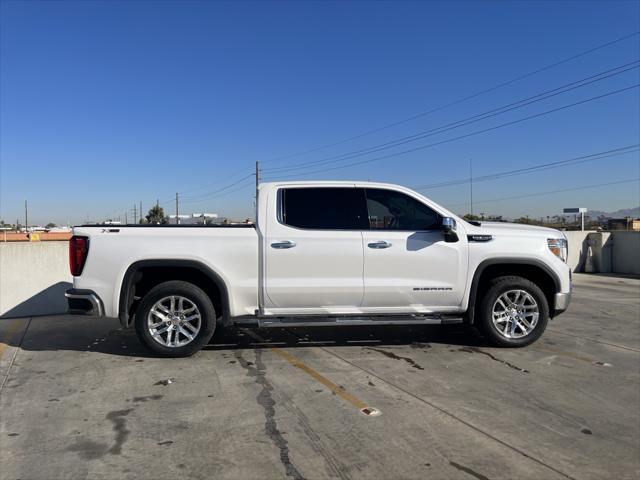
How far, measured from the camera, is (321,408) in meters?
4.37

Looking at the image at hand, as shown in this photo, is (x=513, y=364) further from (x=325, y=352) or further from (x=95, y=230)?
(x=95, y=230)

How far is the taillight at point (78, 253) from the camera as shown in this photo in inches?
226

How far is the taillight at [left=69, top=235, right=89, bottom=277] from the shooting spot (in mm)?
5746

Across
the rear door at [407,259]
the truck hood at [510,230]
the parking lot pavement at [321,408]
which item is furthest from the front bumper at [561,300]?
the rear door at [407,259]

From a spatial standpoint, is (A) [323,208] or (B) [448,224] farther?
(A) [323,208]

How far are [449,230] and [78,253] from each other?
4288 millimetres

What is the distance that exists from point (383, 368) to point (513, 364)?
4.97 feet

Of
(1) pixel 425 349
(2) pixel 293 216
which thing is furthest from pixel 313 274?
(1) pixel 425 349

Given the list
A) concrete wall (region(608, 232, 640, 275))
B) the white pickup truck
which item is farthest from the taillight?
concrete wall (region(608, 232, 640, 275))

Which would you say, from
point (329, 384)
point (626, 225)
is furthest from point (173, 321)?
point (626, 225)

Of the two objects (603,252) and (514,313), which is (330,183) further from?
(603,252)

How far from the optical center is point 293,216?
6074 millimetres

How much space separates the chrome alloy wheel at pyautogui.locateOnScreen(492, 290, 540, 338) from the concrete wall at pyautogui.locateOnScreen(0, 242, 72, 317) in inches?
292

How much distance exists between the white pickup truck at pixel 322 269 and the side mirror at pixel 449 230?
0.01m
